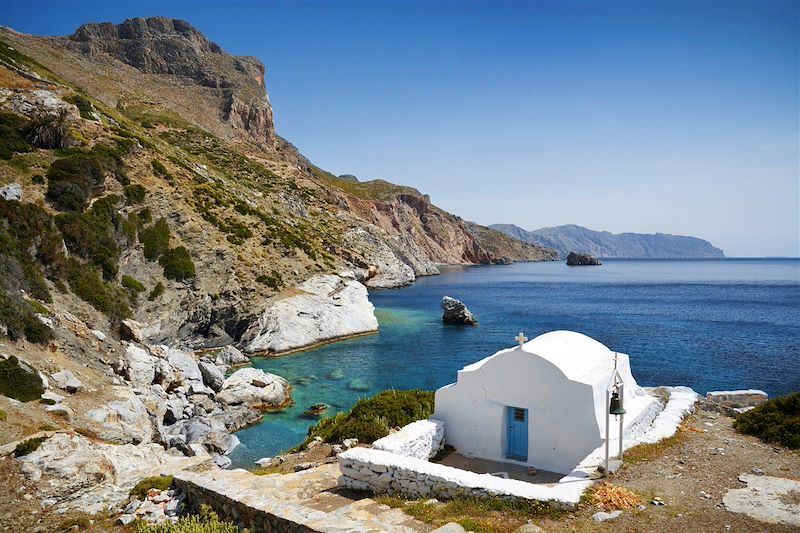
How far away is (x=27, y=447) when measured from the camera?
13328 millimetres

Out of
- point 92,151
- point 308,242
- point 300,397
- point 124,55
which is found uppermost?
point 124,55

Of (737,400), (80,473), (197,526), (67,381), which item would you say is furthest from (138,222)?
(737,400)

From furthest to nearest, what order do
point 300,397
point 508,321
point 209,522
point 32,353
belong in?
point 508,321 < point 300,397 < point 32,353 < point 209,522

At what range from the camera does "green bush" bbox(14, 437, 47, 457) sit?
521 inches

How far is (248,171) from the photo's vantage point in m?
87.2

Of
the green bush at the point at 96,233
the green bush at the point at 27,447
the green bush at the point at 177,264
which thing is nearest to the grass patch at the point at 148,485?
the green bush at the point at 27,447

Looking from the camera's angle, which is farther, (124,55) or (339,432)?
(124,55)

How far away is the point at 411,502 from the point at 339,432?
789cm

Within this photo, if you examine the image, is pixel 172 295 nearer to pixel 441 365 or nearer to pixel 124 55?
pixel 441 365

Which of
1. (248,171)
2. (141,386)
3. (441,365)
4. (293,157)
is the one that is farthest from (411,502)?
(293,157)

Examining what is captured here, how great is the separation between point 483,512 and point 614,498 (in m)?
2.72

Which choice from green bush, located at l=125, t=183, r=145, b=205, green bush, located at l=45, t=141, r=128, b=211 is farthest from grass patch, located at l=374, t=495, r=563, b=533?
green bush, located at l=125, t=183, r=145, b=205

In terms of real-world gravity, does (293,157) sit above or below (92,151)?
above

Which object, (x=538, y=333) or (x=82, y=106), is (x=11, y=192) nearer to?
(x=82, y=106)
